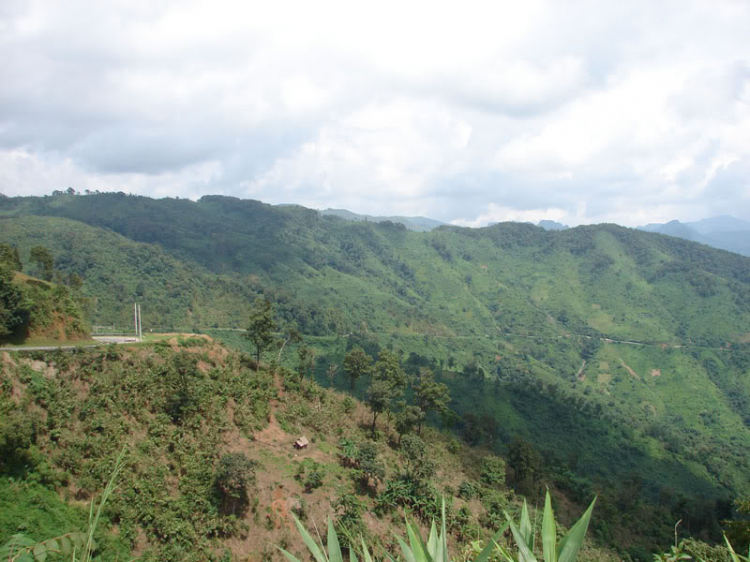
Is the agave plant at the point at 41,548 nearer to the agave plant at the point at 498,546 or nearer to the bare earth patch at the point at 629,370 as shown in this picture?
the agave plant at the point at 498,546

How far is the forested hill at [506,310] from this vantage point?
210 ft

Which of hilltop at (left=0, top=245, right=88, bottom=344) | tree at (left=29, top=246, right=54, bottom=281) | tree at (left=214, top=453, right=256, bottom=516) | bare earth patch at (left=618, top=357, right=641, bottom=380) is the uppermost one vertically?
tree at (left=29, top=246, right=54, bottom=281)

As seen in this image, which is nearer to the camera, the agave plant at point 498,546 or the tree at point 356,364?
the agave plant at point 498,546

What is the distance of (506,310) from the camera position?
15512 centimetres

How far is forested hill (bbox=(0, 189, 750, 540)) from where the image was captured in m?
64.1

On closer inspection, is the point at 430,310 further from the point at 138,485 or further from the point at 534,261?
the point at 138,485

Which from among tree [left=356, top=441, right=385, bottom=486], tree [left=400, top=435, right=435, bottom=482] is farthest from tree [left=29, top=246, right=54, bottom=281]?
tree [left=400, top=435, right=435, bottom=482]

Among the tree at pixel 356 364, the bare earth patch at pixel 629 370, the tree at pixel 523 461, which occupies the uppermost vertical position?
the tree at pixel 356 364

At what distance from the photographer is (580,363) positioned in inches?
4909

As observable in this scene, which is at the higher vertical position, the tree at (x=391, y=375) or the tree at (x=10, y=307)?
the tree at (x=10, y=307)

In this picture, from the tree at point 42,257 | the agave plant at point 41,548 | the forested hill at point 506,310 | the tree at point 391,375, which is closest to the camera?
the agave plant at point 41,548

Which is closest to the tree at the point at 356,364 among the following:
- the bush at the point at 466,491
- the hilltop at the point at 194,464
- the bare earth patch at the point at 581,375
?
the hilltop at the point at 194,464

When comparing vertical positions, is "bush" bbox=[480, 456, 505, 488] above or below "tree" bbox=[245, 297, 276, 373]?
below

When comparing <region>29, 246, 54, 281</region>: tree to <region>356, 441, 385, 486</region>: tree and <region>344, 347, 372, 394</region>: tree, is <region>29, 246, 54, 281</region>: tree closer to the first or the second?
→ <region>344, 347, 372, 394</region>: tree
